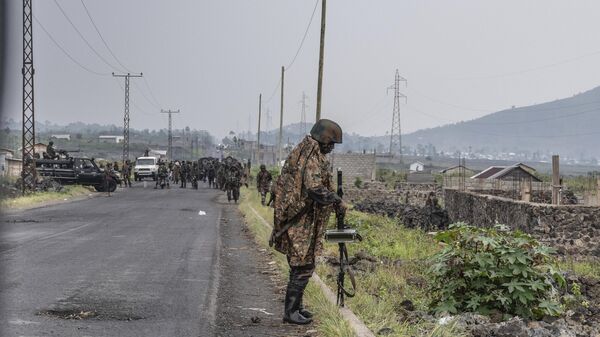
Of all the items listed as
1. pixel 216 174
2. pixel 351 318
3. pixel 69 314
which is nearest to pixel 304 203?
pixel 351 318

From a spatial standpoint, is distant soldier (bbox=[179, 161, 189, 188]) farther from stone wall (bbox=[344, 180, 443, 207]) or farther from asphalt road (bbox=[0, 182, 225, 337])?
asphalt road (bbox=[0, 182, 225, 337])

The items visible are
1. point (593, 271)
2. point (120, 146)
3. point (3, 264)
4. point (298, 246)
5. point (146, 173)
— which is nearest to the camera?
point (298, 246)

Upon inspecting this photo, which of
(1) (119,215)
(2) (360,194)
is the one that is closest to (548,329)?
(1) (119,215)

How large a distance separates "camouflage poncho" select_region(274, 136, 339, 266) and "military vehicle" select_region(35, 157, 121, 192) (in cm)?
3699

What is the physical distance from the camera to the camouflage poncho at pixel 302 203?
23.2 ft

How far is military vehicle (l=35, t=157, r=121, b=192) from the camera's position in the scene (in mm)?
43562

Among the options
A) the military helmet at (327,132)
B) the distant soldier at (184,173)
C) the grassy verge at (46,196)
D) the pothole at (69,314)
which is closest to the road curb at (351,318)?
→ the military helmet at (327,132)

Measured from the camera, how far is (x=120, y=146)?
175500mm

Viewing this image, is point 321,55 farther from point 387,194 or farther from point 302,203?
point 387,194

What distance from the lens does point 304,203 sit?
711 centimetres

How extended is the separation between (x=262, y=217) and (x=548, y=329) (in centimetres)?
1539

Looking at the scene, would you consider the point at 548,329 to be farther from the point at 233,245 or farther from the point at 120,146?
the point at 120,146

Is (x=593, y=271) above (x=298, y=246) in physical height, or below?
below

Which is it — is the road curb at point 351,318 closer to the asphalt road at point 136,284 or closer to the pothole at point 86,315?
the asphalt road at point 136,284
